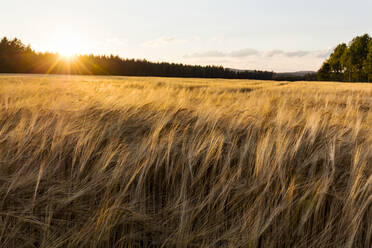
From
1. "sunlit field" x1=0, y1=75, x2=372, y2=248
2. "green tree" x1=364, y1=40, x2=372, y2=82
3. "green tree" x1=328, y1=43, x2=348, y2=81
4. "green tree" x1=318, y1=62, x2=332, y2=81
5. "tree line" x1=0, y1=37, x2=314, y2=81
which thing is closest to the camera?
"sunlit field" x1=0, y1=75, x2=372, y2=248

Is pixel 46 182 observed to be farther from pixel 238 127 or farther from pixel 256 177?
pixel 238 127

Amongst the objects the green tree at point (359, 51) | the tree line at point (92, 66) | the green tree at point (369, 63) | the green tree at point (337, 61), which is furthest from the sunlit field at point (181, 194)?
the green tree at point (337, 61)

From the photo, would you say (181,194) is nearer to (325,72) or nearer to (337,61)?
(337,61)

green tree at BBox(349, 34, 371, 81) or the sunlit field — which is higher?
green tree at BBox(349, 34, 371, 81)

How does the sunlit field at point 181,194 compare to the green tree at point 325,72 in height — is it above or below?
below

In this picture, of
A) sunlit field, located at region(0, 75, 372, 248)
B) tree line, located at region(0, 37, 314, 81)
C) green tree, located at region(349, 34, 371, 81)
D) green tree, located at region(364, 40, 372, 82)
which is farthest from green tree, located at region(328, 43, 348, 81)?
sunlit field, located at region(0, 75, 372, 248)

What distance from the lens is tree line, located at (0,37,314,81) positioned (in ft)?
132

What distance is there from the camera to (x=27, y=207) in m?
0.90

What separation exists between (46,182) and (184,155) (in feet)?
1.98

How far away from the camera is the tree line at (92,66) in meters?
40.3

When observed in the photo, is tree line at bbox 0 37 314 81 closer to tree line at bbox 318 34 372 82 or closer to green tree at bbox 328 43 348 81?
green tree at bbox 328 43 348 81

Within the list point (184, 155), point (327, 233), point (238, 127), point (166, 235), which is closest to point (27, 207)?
point (166, 235)

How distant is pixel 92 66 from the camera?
58.8 meters

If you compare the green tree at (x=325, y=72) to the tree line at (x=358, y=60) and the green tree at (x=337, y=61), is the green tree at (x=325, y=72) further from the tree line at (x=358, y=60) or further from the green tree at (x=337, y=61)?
the tree line at (x=358, y=60)
